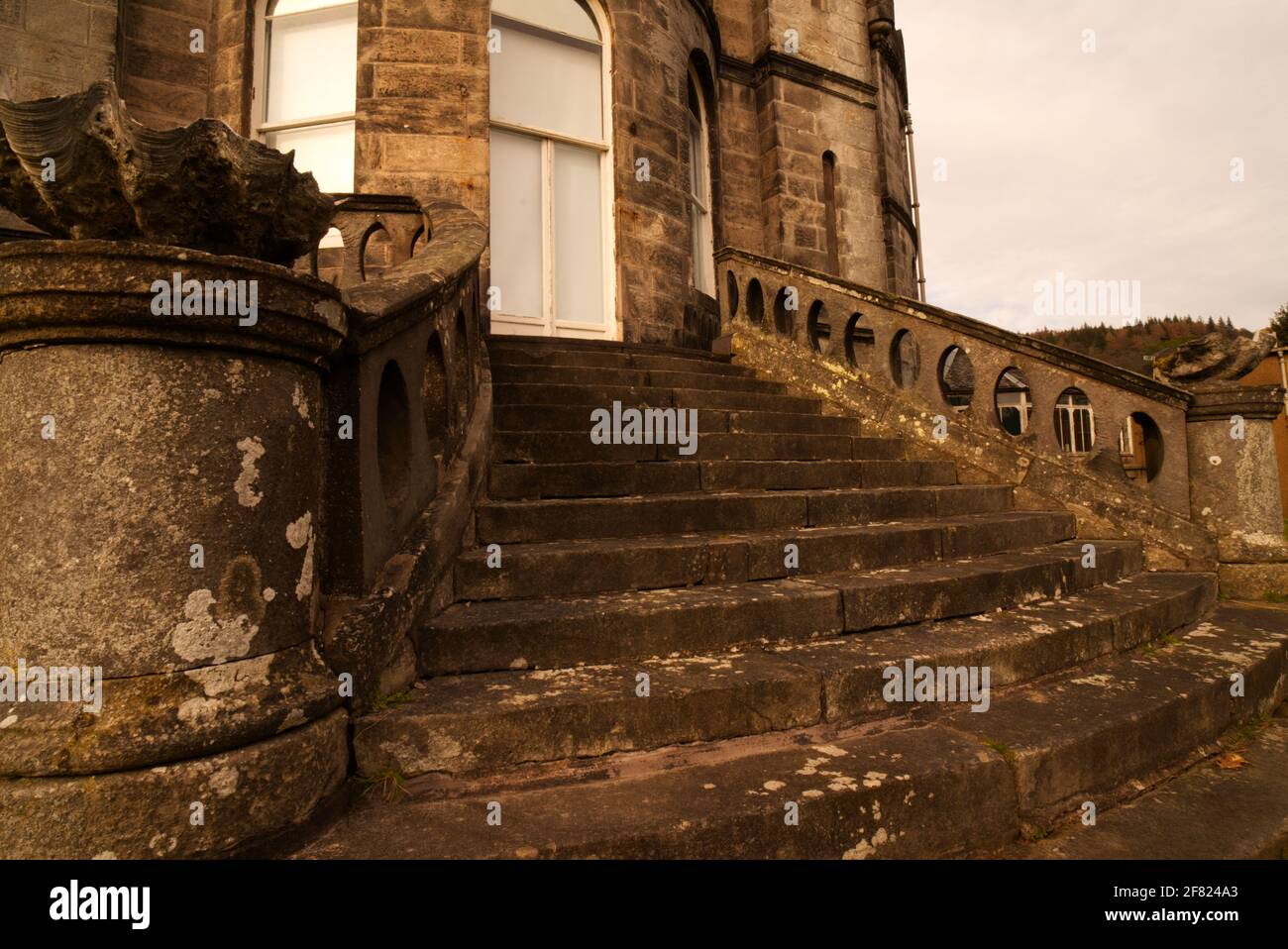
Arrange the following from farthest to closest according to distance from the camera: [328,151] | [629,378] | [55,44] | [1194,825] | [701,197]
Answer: [701,197], [328,151], [55,44], [629,378], [1194,825]

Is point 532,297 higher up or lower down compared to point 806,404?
higher up

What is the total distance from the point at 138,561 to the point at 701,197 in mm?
9302

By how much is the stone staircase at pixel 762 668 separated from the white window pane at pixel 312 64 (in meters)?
4.21

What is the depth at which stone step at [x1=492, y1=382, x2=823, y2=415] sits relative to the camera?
15.3 feet

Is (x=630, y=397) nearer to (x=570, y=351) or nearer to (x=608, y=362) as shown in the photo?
(x=608, y=362)

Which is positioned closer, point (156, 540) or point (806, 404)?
point (156, 540)

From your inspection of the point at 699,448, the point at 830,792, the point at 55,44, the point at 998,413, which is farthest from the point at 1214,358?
the point at 55,44

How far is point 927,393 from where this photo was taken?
555cm

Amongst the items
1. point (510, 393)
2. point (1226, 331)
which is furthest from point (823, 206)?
point (510, 393)

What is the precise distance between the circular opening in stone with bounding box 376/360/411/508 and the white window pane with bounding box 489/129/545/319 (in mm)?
4778

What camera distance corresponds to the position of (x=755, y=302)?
719 cm
